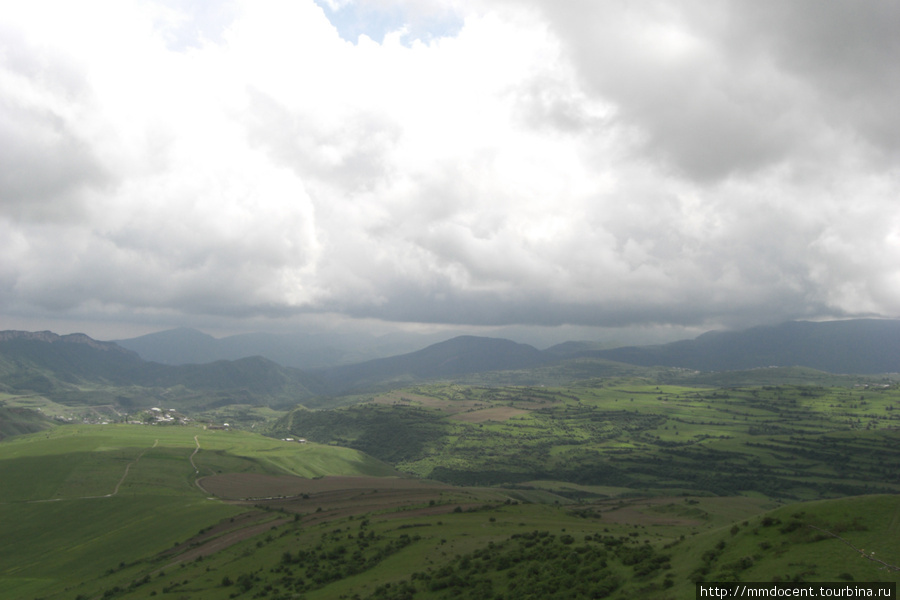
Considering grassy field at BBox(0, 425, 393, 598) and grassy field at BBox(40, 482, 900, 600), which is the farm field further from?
grassy field at BBox(0, 425, 393, 598)

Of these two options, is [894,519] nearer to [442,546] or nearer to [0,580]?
[442,546]

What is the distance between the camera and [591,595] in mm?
39375

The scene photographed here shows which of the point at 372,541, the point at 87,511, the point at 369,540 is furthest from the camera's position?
the point at 87,511

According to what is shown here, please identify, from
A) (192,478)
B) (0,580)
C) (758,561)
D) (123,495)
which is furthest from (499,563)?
(192,478)

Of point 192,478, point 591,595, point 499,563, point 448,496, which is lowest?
point 192,478

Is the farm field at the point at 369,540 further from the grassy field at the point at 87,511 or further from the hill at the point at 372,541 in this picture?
the grassy field at the point at 87,511

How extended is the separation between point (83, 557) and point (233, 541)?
3707 cm

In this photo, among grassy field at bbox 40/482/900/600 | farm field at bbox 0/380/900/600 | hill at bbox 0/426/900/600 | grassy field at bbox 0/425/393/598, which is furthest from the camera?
grassy field at bbox 0/425/393/598

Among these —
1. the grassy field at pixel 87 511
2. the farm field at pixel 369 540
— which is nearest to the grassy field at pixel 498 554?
the farm field at pixel 369 540

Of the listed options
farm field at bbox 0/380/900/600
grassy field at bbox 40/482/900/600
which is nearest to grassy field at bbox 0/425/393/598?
farm field at bbox 0/380/900/600

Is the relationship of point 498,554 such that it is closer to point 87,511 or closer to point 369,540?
point 369,540

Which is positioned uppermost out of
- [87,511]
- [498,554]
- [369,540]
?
[498,554]

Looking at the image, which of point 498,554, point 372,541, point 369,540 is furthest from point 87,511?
point 498,554

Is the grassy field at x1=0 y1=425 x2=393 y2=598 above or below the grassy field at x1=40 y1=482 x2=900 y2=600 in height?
below
